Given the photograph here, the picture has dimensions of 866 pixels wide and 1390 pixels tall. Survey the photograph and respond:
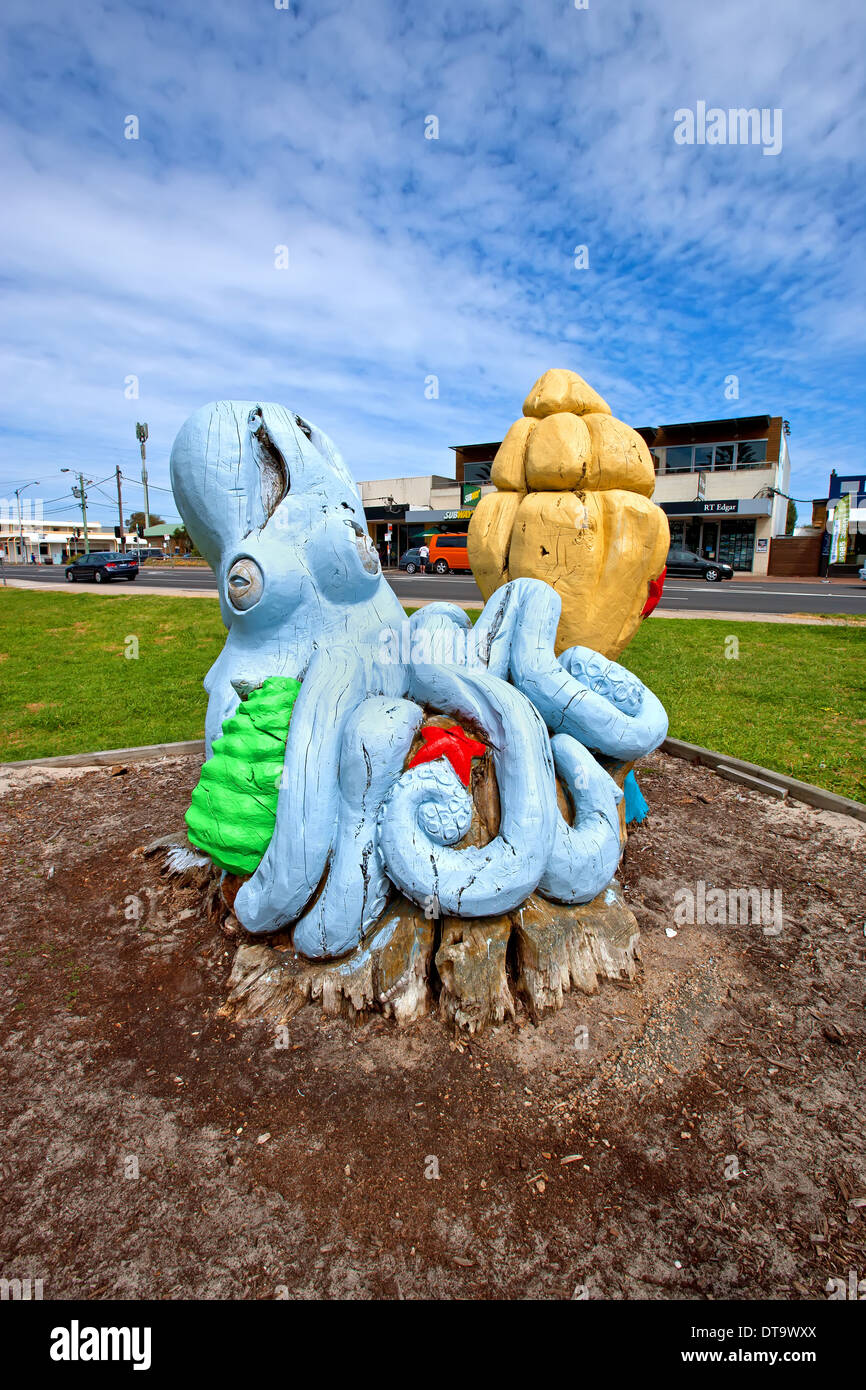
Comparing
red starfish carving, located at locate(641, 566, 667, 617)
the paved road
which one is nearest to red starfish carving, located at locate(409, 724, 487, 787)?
red starfish carving, located at locate(641, 566, 667, 617)

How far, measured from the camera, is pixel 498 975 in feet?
8.64


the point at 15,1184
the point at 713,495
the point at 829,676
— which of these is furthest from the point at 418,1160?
the point at 713,495

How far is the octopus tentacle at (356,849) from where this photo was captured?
8.52ft

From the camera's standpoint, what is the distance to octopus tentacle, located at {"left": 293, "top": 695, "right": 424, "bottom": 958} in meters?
2.60

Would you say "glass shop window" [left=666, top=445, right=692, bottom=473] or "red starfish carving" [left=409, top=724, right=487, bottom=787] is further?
"glass shop window" [left=666, top=445, right=692, bottom=473]

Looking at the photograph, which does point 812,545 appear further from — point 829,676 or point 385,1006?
point 385,1006

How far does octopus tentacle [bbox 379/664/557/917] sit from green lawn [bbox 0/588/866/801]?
11.7ft

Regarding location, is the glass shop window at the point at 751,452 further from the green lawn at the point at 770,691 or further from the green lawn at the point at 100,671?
the green lawn at the point at 100,671

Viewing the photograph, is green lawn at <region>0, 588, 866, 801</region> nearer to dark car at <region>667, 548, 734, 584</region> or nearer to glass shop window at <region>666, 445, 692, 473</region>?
dark car at <region>667, 548, 734, 584</region>

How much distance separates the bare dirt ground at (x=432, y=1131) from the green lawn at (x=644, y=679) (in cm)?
317

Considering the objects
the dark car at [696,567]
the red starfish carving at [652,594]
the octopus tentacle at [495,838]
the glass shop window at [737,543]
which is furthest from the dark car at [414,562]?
the octopus tentacle at [495,838]

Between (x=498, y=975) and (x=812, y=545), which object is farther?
(x=812, y=545)
